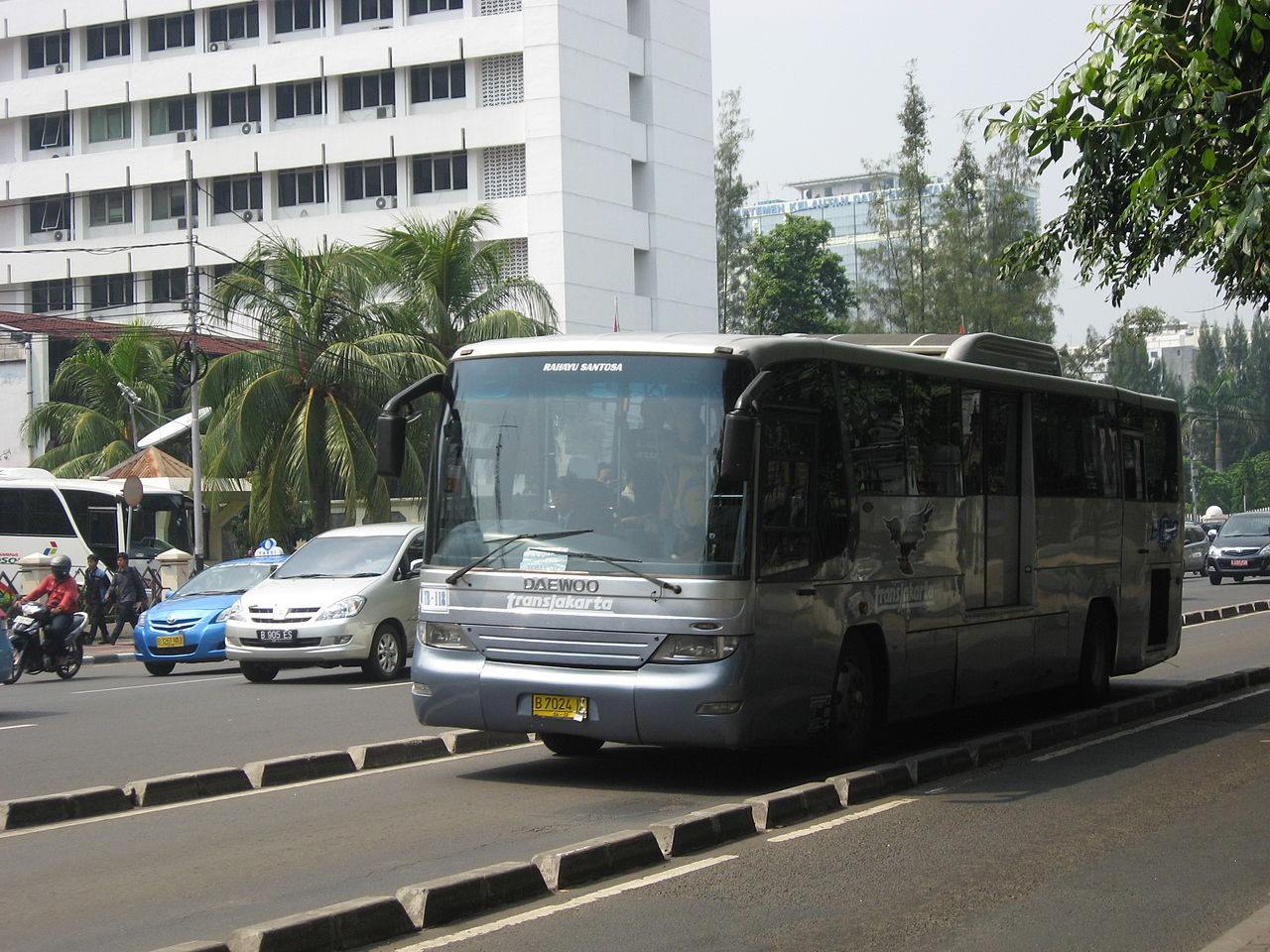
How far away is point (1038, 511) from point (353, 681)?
9.02 metres

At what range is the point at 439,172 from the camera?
59.6m

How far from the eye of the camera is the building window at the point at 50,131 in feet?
218

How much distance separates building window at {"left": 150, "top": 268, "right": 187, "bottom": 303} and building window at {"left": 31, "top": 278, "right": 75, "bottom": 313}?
371cm

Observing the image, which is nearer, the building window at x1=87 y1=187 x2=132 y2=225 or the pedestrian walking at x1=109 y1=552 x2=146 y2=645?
the pedestrian walking at x1=109 y1=552 x2=146 y2=645

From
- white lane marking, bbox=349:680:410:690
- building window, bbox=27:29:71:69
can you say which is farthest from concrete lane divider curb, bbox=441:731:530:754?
building window, bbox=27:29:71:69

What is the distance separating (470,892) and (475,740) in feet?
17.2

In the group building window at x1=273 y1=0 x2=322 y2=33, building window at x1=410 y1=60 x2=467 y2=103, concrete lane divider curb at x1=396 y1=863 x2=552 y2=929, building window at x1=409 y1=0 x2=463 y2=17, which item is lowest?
concrete lane divider curb at x1=396 y1=863 x2=552 y2=929

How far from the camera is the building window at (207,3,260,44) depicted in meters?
62.9

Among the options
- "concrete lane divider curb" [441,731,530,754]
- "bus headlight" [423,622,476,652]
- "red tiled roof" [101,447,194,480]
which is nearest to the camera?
"bus headlight" [423,622,476,652]

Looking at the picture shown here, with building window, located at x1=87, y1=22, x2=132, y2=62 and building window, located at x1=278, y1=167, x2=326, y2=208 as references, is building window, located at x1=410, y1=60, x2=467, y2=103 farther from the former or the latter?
building window, located at x1=87, y1=22, x2=132, y2=62

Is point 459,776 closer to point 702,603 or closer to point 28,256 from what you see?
point 702,603

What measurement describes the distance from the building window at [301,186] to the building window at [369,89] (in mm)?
2993

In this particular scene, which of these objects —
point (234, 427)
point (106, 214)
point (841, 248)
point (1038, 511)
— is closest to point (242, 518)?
point (234, 427)

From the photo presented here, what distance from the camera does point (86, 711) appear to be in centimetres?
1598
